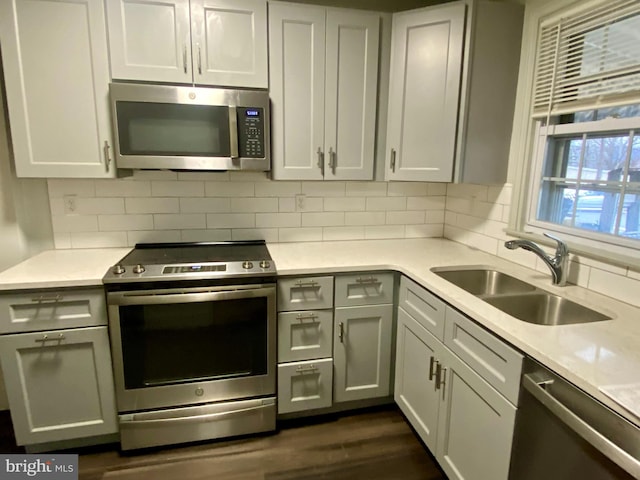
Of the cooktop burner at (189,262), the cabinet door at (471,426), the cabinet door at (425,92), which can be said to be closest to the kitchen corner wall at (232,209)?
the cooktop burner at (189,262)

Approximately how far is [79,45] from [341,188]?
1591mm

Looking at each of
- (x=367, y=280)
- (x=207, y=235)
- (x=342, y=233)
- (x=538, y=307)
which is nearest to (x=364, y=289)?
(x=367, y=280)

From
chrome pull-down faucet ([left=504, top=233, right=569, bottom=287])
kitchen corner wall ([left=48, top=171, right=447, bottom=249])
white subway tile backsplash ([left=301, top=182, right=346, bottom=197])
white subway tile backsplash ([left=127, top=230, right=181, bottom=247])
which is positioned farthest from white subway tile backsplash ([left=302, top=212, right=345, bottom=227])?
chrome pull-down faucet ([left=504, top=233, right=569, bottom=287])

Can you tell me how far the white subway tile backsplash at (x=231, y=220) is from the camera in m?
2.39

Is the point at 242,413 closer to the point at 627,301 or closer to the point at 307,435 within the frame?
the point at 307,435

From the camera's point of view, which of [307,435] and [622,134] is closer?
[622,134]

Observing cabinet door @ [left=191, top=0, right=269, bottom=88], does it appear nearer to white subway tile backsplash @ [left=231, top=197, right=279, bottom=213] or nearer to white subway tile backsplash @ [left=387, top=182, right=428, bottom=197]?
white subway tile backsplash @ [left=231, top=197, right=279, bottom=213]

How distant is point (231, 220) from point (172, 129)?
0.68 metres

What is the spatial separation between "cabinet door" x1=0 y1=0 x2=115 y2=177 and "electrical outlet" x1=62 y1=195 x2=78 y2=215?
0.32m

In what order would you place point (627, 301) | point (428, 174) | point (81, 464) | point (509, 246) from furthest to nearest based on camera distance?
point (428, 174)
point (81, 464)
point (509, 246)
point (627, 301)

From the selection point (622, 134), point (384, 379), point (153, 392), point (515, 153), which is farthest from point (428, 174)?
point (153, 392)

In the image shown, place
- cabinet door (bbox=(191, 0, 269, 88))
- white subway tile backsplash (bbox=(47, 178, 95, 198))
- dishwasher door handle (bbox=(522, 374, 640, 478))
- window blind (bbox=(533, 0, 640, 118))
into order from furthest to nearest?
white subway tile backsplash (bbox=(47, 178, 95, 198)), cabinet door (bbox=(191, 0, 269, 88)), window blind (bbox=(533, 0, 640, 118)), dishwasher door handle (bbox=(522, 374, 640, 478))

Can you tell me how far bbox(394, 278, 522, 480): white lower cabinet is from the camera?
1291mm

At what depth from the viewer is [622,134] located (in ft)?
5.23
